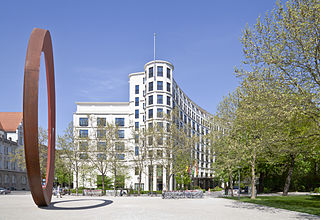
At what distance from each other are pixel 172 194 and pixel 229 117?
10.6 m

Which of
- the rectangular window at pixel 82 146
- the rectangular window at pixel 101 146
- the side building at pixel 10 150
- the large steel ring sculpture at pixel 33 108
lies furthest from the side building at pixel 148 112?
the large steel ring sculpture at pixel 33 108

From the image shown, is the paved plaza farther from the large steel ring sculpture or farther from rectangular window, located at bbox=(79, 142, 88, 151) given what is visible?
rectangular window, located at bbox=(79, 142, 88, 151)

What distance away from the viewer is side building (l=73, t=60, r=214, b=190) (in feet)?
221

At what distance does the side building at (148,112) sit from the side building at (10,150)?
15.3 meters

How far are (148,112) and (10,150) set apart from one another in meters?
35.1

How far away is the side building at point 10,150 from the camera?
72.9m

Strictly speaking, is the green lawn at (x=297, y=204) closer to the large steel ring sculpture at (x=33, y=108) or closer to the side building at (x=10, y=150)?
the large steel ring sculpture at (x=33, y=108)

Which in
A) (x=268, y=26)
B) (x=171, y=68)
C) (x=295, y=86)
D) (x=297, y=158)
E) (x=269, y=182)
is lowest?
(x=269, y=182)

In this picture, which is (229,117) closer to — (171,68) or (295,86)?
(295,86)

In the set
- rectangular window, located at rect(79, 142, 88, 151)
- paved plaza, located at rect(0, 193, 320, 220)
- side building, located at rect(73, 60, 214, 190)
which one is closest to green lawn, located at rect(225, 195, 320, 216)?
paved plaza, located at rect(0, 193, 320, 220)

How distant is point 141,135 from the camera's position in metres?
48.5

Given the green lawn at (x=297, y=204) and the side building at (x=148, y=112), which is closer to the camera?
the green lawn at (x=297, y=204)

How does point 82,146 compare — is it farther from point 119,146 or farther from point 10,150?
point 10,150

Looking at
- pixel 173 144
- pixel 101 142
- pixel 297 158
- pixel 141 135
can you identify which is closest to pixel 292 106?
pixel 297 158
